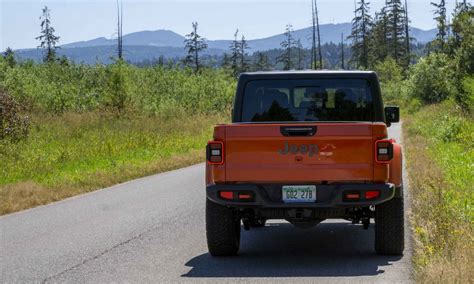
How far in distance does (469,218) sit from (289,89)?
8.58 feet

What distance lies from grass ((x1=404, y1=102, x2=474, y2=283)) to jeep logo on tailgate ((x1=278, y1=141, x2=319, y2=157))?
1473 millimetres

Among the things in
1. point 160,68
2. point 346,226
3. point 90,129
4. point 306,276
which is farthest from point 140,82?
point 306,276

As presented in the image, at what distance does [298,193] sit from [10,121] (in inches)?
775

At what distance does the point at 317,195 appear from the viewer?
758 cm

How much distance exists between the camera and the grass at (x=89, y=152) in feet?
50.5

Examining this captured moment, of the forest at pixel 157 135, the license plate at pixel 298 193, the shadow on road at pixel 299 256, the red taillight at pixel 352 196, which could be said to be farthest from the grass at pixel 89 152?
the red taillight at pixel 352 196

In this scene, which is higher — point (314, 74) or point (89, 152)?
point (314, 74)

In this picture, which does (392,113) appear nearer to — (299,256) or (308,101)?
(308,101)

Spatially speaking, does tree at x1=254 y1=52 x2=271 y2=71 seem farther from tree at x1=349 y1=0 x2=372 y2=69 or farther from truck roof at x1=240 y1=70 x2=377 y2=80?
truck roof at x1=240 y1=70 x2=377 y2=80

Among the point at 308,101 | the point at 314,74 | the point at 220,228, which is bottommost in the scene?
the point at 220,228

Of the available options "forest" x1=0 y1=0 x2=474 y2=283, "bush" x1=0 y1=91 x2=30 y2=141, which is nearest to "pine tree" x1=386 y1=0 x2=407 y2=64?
"forest" x1=0 y1=0 x2=474 y2=283

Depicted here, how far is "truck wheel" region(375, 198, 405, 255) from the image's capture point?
7891 millimetres

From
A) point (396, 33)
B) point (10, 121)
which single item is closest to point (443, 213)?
point (10, 121)

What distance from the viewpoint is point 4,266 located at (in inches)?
315
